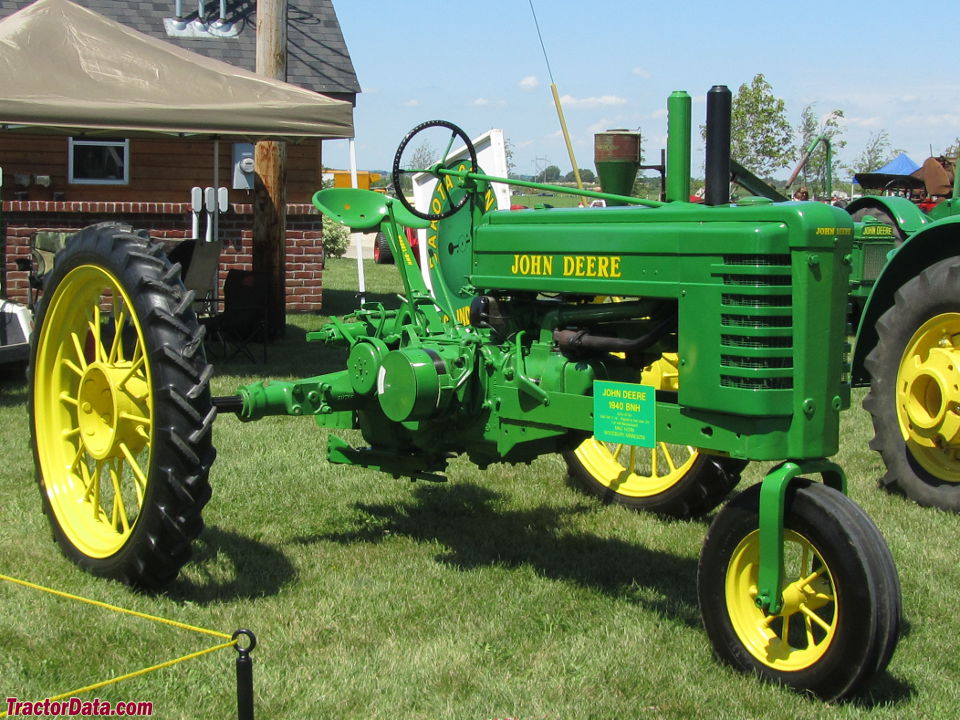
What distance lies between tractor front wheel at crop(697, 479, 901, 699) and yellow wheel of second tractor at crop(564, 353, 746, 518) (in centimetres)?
130

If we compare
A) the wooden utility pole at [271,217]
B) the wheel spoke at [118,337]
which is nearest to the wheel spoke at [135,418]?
the wheel spoke at [118,337]

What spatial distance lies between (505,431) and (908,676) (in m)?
1.57

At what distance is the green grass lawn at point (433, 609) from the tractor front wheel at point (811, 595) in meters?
0.09

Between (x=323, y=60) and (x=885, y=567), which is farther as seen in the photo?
(x=323, y=60)

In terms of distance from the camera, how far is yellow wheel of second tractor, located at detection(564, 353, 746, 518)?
4984 mm

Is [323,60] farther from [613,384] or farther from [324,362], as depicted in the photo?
[613,384]

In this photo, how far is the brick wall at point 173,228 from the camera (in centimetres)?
1290

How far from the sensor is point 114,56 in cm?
869

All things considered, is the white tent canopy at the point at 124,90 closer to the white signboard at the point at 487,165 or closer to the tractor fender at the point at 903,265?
the white signboard at the point at 487,165

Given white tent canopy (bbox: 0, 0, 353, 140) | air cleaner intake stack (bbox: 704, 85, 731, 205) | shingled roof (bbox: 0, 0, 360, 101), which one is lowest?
air cleaner intake stack (bbox: 704, 85, 731, 205)

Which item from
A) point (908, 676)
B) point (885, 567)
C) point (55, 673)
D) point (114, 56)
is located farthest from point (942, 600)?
point (114, 56)

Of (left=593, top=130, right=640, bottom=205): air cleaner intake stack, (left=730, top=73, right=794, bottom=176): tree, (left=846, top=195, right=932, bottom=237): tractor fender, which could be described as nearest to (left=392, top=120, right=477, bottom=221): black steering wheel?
(left=593, top=130, right=640, bottom=205): air cleaner intake stack

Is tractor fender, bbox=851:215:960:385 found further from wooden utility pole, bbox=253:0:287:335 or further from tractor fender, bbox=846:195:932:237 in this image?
wooden utility pole, bbox=253:0:287:335

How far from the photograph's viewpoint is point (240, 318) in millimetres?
9539
